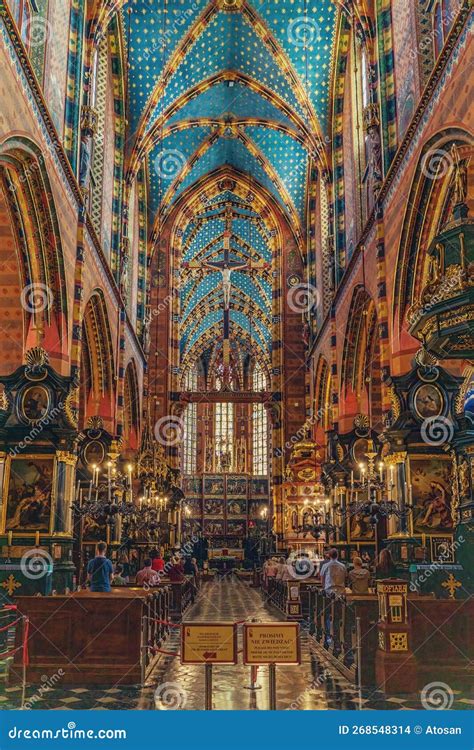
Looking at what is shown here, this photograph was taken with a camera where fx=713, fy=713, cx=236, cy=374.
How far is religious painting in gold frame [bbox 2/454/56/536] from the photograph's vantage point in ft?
45.5

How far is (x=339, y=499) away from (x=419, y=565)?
7.95 meters

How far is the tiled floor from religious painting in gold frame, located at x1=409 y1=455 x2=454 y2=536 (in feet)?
14.1

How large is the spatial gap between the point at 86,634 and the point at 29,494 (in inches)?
212

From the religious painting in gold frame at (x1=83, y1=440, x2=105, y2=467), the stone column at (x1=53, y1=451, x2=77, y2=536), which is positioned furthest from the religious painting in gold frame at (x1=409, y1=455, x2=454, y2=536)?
the religious painting in gold frame at (x1=83, y1=440, x2=105, y2=467)

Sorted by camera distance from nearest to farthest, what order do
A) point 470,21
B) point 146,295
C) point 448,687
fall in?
point 448,687 < point 470,21 < point 146,295

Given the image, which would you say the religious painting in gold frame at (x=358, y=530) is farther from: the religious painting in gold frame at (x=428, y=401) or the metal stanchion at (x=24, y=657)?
the metal stanchion at (x=24, y=657)

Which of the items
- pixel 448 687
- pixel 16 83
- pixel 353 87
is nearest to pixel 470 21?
pixel 16 83

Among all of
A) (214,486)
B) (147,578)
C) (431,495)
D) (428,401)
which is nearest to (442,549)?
(431,495)

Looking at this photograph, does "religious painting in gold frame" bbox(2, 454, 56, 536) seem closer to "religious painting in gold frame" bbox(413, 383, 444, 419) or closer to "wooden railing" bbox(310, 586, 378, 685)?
"wooden railing" bbox(310, 586, 378, 685)

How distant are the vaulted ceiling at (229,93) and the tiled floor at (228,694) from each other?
64.7 feet

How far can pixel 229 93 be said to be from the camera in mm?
27734

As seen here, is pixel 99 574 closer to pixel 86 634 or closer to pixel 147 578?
pixel 86 634

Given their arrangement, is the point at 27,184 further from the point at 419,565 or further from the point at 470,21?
the point at 419,565

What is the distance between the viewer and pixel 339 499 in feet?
70.1
